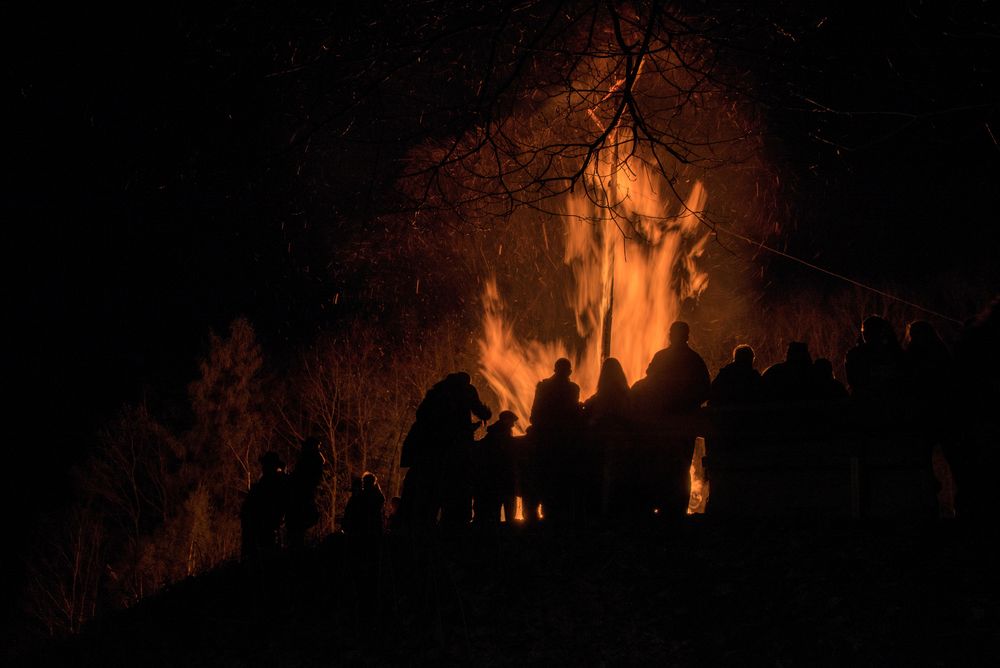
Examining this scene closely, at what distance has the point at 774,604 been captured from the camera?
21.6 ft

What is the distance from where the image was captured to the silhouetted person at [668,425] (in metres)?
8.96

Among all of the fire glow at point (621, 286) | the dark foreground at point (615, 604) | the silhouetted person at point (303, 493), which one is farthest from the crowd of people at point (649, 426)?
the fire glow at point (621, 286)

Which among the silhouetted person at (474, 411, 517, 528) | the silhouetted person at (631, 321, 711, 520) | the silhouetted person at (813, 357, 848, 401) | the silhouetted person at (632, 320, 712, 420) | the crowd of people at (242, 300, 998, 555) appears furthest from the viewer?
the silhouetted person at (474, 411, 517, 528)

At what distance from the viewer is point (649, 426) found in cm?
902

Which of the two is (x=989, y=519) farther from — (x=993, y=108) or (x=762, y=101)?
(x=762, y=101)

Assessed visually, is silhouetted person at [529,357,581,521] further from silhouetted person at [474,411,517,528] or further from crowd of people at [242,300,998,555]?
silhouetted person at [474,411,517,528]

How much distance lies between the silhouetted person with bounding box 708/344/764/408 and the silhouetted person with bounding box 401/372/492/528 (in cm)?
237

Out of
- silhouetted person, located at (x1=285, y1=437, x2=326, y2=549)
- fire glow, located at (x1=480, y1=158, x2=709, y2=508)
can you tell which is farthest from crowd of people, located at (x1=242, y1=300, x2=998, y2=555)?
fire glow, located at (x1=480, y1=158, x2=709, y2=508)

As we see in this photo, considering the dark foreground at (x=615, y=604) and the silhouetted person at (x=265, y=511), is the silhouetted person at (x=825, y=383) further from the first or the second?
the silhouetted person at (x=265, y=511)

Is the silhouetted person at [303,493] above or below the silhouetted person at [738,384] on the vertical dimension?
below

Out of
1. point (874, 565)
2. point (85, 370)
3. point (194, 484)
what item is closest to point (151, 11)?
point (874, 565)

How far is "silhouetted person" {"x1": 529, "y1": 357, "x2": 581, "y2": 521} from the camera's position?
9.41 metres

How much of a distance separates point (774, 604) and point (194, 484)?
2818 centimetres

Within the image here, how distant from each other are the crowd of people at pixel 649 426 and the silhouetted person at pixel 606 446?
0.01 m
